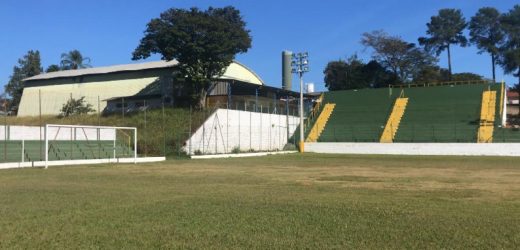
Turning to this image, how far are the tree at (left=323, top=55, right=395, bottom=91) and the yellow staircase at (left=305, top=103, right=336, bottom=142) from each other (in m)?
18.4

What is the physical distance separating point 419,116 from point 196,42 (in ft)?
83.5

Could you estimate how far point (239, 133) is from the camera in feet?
163

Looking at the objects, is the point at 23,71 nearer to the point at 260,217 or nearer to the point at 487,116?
the point at 487,116

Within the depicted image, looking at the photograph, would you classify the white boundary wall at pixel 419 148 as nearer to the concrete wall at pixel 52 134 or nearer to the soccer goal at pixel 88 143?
the soccer goal at pixel 88 143

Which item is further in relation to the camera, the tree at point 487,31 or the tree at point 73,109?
the tree at point 487,31

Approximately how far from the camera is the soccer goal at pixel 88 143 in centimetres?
3512

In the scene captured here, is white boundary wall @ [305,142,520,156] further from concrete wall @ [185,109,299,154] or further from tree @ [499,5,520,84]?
tree @ [499,5,520,84]

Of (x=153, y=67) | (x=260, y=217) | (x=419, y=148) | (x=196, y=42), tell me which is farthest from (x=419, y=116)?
(x=260, y=217)

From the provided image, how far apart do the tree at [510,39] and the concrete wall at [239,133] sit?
3694 cm

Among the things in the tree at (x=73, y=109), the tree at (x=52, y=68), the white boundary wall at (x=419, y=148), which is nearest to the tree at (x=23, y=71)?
the tree at (x=52, y=68)

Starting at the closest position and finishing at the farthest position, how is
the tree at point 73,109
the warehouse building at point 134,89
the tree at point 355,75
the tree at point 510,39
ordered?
the tree at point 73,109, the warehouse building at point 134,89, the tree at point 510,39, the tree at point 355,75

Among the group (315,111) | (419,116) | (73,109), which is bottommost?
(419,116)

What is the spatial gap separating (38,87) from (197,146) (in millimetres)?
39064

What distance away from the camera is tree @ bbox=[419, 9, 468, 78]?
81.4 metres
